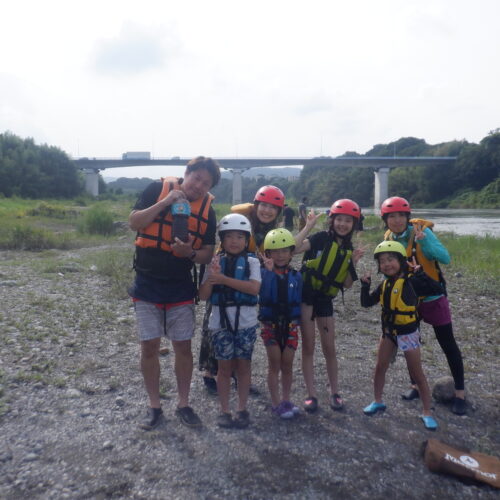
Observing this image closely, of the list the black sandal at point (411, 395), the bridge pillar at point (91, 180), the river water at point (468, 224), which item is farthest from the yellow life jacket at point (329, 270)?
the bridge pillar at point (91, 180)

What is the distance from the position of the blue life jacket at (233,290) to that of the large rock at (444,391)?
1966 millimetres

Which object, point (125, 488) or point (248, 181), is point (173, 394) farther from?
point (248, 181)

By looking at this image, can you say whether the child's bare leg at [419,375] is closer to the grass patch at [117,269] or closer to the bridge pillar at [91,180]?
the grass patch at [117,269]

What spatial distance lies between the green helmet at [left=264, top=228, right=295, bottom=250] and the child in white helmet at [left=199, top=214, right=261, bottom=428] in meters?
0.20

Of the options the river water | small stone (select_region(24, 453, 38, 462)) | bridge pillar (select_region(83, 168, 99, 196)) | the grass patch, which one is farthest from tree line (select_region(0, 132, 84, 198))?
small stone (select_region(24, 453, 38, 462))

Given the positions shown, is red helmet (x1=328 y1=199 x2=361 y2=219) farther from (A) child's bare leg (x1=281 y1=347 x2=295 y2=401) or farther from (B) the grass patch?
(B) the grass patch

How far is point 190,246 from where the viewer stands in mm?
3316

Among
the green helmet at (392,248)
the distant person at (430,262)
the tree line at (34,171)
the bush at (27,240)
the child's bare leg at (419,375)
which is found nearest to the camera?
the child's bare leg at (419,375)

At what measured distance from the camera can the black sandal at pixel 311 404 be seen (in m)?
3.90

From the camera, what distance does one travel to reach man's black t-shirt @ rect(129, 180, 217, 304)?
3.46 m

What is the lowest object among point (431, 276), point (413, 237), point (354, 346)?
point (354, 346)

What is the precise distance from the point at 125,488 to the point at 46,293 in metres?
6.40

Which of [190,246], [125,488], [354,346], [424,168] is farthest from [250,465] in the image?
[424,168]

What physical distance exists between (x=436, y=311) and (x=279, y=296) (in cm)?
141
